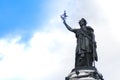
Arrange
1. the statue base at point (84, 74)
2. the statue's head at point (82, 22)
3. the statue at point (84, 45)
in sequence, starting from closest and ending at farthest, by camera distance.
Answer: the statue base at point (84, 74)
the statue at point (84, 45)
the statue's head at point (82, 22)

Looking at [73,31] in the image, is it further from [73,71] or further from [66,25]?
[73,71]

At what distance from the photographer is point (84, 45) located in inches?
1243

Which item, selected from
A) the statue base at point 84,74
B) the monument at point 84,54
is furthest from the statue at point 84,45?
the statue base at point 84,74

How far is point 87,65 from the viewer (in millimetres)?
30781

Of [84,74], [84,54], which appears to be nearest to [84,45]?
[84,54]

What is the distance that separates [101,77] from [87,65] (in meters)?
1.10

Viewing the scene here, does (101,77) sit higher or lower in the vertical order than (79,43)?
lower

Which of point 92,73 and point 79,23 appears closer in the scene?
point 92,73

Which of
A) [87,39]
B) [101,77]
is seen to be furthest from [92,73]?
[87,39]

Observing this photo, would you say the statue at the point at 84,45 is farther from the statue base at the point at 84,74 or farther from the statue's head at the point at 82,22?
the statue base at the point at 84,74

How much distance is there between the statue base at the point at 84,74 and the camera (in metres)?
29.8

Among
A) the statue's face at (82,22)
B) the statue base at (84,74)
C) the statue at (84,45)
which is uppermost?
the statue's face at (82,22)

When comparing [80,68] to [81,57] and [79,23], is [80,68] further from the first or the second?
[79,23]

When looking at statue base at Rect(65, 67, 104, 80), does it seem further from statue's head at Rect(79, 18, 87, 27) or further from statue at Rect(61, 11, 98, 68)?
statue's head at Rect(79, 18, 87, 27)
